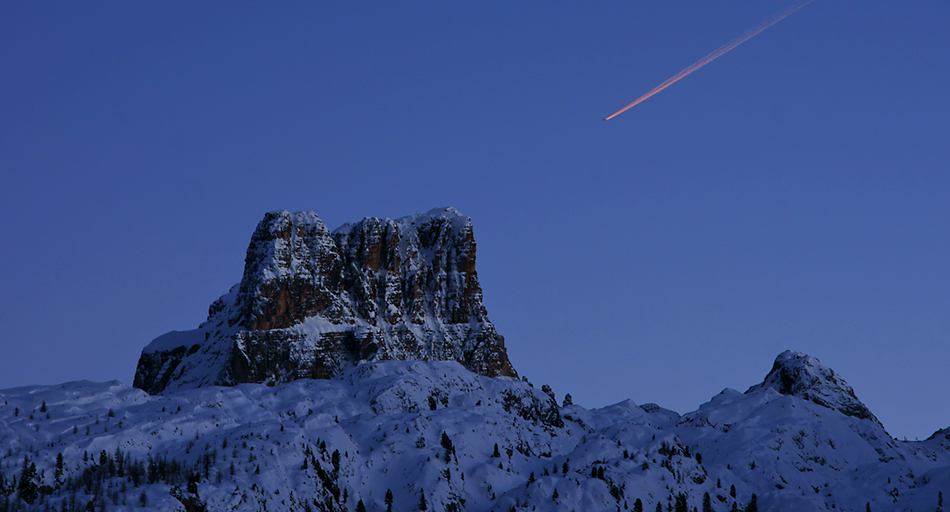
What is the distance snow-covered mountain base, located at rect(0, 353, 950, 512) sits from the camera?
126 m

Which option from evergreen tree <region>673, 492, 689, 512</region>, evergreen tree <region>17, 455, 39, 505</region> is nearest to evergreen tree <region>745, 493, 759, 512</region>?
evergreen tree <region>673, 492, 689, 512</region>

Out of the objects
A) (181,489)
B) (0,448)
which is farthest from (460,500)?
(0,448)

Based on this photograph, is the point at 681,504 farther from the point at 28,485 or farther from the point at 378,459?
the point at 28,485

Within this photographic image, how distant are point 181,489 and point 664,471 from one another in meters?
63.8

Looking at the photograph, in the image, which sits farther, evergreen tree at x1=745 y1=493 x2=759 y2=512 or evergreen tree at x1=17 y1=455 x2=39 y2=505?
evergreen tree at x1=745 y1=493 x2=759 y2=512

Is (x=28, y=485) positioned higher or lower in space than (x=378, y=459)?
lower

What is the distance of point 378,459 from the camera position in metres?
150

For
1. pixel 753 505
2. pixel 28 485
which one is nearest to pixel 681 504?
pixel 753 505

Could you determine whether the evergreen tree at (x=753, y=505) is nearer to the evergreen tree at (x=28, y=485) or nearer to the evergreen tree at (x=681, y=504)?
the evergreen tree at (x=681, y=504)

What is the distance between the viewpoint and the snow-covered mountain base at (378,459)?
12644 centimetres

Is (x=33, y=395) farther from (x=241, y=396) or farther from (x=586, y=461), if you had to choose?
(x=586, y=461)

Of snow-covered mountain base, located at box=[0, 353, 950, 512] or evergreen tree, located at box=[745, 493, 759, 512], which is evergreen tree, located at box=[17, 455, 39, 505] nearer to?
snow-covered mountain base, located at box=[0, 353, 950, 512]

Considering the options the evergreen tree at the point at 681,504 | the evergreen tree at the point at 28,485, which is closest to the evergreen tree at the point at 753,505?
the evergreen tree at the point at 681,504

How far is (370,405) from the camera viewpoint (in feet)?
607
